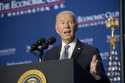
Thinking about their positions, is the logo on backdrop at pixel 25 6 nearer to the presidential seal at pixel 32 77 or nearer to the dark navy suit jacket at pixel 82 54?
the dark navy suit jacket at pixel 82 54

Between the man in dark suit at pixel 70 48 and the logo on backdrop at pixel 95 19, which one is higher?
the man in dark suit at pixel 70 48

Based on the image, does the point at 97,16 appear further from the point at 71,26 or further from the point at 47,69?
the point at 47,69

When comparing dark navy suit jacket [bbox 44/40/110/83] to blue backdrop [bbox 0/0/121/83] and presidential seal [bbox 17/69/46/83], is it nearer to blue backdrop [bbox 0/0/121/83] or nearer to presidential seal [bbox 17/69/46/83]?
presidential seal [bbox 17/69/46/83]

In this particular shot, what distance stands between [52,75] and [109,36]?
8.05 ft

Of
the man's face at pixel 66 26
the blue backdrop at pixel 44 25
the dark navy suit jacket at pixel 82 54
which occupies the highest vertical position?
the man's face at pixel 66 26

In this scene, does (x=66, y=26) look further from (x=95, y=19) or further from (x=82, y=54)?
(x=95, y=19)

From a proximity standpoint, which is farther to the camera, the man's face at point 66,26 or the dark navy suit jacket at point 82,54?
the man's face at point 66,26

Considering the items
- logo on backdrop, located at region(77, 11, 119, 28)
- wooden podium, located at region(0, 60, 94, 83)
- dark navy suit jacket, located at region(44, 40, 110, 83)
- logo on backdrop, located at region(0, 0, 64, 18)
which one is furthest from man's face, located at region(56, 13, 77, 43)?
logo on backdrop, located at region(0, 0, 64, 18)

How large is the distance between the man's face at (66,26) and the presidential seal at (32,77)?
0.54 metres

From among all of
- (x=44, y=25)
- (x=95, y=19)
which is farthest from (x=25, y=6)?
(x=95, y=19)

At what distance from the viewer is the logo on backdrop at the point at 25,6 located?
213 inches

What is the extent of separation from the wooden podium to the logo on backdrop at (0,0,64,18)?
2.80 m

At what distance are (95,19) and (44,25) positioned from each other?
0.72m

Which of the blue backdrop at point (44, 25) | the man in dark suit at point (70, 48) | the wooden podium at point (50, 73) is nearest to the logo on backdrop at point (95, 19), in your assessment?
the blue backdrop at point (44, 25)
